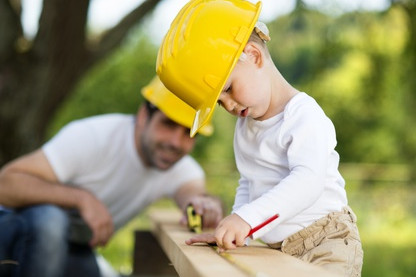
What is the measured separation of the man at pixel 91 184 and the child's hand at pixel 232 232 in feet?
3.33

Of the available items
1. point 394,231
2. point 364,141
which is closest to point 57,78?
point 394,231

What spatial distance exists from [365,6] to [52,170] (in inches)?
187

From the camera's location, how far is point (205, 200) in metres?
3.07

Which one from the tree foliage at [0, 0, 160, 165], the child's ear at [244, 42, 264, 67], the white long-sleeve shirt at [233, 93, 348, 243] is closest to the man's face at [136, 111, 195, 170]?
the white long-sleeve shirt at [233, 93, 348, 243]

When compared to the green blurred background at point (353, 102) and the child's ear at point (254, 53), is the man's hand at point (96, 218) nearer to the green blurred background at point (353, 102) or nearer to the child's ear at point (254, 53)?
the child's ear at point (254, 53)

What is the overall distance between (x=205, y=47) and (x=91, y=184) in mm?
1932

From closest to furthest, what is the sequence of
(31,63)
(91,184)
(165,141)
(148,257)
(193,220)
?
(193,220) < (165,141) < (91,184) < (148,257) < (31,63)

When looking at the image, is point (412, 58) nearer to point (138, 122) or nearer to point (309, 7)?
point (309, 7)

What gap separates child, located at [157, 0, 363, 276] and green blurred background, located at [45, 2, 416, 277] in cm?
356

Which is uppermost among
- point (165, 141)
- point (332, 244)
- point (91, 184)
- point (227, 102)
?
point (227, 102)

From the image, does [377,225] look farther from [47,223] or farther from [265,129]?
[265,129]

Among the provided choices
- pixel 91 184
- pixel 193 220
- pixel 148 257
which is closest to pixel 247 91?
pixel 193 220

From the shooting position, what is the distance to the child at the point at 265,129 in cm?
191

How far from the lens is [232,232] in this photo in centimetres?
189
